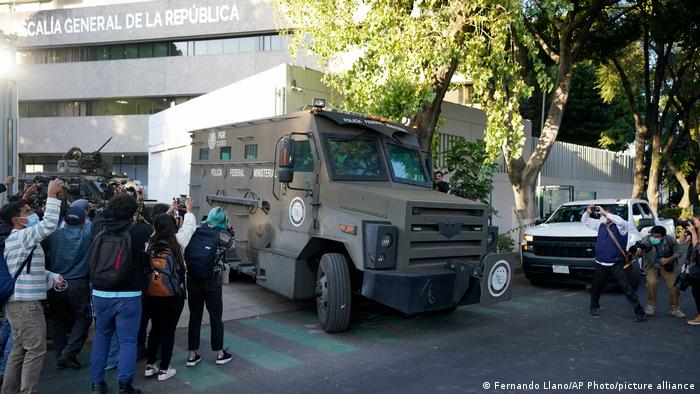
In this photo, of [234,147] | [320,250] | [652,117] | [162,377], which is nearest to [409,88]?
[234,147]

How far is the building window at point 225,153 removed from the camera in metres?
9.97

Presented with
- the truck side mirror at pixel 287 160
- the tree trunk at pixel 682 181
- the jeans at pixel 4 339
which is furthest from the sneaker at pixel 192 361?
the tree trunk at pixel 682 181

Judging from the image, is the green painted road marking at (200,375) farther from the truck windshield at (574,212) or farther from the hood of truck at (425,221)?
the truck windshield at (574,212)

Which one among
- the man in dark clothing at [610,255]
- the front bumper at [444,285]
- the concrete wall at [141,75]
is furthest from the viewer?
the concrete wall at [141,75]

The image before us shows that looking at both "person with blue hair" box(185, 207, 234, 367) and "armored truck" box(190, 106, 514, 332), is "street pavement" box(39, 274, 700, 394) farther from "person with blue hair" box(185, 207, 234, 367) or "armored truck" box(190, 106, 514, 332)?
"armored truck" box(190, 106, 514, 332)

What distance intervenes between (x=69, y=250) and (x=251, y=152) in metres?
4.02

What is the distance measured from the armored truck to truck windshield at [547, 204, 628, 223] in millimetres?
5206

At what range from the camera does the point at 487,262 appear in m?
6.79

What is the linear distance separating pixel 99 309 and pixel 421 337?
3.94 metres

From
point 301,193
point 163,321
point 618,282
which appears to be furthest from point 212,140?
point 618,282

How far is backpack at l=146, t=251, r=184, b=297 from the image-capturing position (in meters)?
5.09

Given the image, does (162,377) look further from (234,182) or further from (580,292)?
(580,292)

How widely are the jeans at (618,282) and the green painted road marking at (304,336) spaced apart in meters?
4.15

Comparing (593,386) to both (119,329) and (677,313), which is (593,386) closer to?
(677,313)
